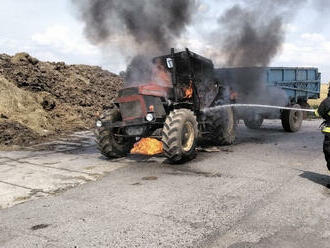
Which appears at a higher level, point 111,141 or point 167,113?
point 167,113

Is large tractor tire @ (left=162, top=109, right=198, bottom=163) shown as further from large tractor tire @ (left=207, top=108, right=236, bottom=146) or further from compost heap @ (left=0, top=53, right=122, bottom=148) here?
compost heap @ (left=0, top=53, right=122, bottom=148)

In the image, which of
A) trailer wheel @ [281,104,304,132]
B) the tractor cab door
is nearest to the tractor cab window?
the tractor cab door

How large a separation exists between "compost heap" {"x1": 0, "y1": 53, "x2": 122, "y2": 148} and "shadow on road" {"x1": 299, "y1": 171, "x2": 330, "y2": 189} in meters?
9.44

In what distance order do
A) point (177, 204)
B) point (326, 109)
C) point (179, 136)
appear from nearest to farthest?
point (177, 204) → point (326, 109) → point (179, 136)

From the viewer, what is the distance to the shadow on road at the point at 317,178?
6.76 metres

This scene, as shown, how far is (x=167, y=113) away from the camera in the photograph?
30.9 feet

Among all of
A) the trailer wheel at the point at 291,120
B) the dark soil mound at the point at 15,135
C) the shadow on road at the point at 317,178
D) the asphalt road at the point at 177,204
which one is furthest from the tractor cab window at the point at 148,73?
the trailer wheel at the point at 291,120

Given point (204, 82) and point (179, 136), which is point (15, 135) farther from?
point (179, 136)

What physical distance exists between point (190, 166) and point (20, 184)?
3.70 meters

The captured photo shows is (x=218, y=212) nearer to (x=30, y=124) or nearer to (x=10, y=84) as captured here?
(x=30, y=124)

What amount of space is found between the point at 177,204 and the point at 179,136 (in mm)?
2536

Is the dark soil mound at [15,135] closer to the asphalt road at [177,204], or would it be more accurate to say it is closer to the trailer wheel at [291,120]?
the asphalt road at [177,204]

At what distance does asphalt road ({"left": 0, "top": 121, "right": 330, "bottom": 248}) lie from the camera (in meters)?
4.50

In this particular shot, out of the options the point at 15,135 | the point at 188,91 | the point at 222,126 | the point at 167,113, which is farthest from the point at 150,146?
the point at 15,135
